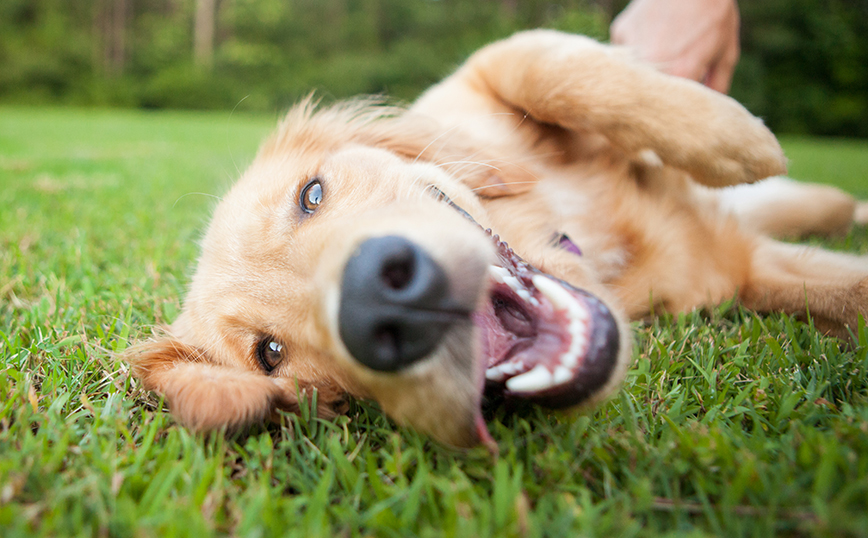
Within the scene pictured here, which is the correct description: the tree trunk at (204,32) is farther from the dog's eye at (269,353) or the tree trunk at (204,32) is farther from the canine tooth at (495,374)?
the canine tooth at (495,374)

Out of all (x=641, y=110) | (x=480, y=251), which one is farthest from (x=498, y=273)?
(x=641, y=110)

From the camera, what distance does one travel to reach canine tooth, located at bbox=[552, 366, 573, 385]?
1.29 metres

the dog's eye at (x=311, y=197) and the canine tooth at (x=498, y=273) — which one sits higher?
the canine tooth at (x=498, y=273)

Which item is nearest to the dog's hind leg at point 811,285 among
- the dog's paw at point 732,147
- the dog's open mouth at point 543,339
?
the dog's paw at point 732,147

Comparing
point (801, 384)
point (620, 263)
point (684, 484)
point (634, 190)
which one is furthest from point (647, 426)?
point (634, 190)

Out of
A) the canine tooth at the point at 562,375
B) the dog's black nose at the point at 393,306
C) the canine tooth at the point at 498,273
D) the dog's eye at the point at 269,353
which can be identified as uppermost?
the dog's black nose at the point at 393,306

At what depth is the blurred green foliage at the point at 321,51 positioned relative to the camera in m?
25.5

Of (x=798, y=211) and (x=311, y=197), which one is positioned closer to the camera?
(x=311, y=197)

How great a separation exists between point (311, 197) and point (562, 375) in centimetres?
106

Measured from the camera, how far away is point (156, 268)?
282 centimetres

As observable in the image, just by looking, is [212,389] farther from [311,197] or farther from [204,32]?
[204,32]

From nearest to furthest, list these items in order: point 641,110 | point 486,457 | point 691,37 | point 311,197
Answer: point 486,457 → point 311,197 → point 641,110 → point 691,37

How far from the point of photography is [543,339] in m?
1.41

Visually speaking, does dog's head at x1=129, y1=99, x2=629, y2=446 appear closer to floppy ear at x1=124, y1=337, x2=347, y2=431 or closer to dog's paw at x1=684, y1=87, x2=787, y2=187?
floppy ear at x1=124, y1=337, x2=347, y2=431
